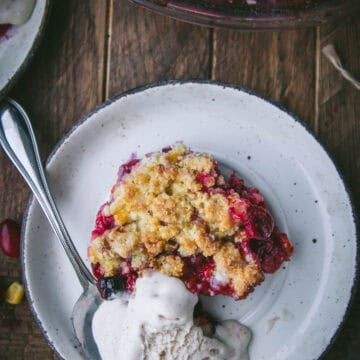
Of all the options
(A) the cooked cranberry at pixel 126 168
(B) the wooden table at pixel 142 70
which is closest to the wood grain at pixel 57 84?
(B) the wooden table at pixel 142 70

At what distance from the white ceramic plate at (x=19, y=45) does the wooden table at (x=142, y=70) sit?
0.08 metres

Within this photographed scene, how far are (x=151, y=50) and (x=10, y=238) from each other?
2.35ft

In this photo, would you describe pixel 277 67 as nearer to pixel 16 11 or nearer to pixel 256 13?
pixel 256 13

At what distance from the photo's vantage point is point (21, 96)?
212 cm

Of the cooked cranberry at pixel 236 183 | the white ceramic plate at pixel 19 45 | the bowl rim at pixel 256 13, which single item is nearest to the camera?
the bowl rim at pixel 256 13

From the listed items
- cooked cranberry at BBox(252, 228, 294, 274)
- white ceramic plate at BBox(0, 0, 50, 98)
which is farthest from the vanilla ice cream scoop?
cooked cranberry at BBox(252, 228, 294, 274)

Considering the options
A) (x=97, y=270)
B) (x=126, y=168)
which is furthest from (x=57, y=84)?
(x=97, y=270)

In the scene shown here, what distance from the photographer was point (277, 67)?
82.0 inches

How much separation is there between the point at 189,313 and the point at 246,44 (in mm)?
844

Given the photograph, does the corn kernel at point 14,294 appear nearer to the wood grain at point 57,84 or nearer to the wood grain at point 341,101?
the wood grain at point 57,84

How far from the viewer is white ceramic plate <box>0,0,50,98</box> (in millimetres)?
2027

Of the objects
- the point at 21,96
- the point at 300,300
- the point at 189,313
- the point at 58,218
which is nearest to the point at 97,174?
the point at 58,218

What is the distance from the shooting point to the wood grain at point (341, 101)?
6.75ft

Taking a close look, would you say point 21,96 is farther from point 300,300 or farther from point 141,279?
point 300,300
